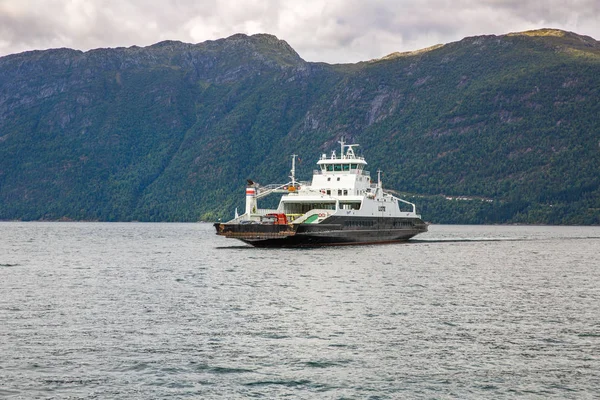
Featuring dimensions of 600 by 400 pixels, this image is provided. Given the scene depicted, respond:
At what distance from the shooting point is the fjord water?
25.1 metres

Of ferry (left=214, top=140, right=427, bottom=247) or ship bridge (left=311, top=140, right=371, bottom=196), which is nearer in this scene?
ferry (left=214, top=140, right=427, bottom=247)

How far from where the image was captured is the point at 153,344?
1216 inches

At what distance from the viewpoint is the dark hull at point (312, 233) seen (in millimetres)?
82812

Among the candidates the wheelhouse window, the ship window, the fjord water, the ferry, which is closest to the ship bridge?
the ferry

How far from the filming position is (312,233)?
8581 centimetres

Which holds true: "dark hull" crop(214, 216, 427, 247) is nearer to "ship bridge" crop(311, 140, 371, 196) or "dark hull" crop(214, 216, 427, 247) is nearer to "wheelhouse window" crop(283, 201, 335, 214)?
"wheelhouse window" crop(283, 201, 335, 214)

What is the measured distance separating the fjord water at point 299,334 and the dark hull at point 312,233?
63.9 feet

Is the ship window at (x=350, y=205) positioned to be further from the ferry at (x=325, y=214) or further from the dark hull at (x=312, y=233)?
the dark hull at (x=312, y=233)

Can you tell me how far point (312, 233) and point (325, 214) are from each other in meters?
3.19

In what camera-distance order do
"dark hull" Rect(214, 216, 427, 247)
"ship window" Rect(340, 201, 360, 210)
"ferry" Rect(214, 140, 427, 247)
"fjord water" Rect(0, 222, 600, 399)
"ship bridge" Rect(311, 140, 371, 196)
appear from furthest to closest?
"ship bridge" Rect(311, 140, 371, 196)
"ship window" Rect(340, 201, 360, 210)
"ferry" Rect(214, 140, 427, 247)
"dark hull" Rect(214, 216, 427, 247)
"fjord water" Rect(0, 222, 600, 399)

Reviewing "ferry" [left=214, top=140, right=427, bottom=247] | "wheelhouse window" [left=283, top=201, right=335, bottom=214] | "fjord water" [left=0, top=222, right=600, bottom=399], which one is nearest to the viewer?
"fjord water" [left=0, top=222, right=600, bottom=399]

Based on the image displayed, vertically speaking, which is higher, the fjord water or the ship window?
the ship window

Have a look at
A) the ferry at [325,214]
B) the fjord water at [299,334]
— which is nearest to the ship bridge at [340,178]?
the ferry at [325,214]

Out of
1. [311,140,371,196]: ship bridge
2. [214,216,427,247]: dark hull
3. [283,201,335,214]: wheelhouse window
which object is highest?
[311,140,371,196]: ship bridge
